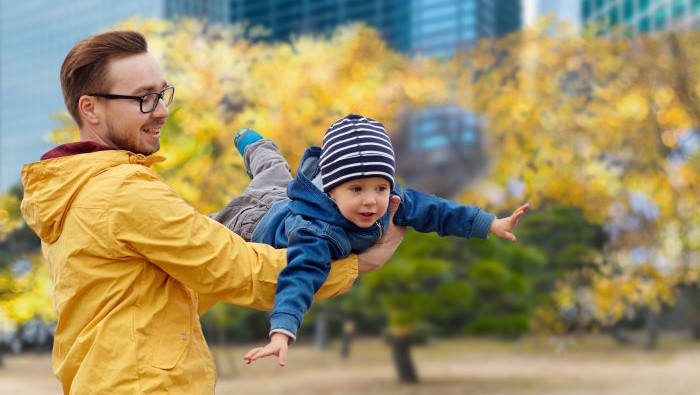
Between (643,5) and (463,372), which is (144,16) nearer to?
(643,5)

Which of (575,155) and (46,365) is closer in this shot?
(575,155)

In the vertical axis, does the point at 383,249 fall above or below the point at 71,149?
below

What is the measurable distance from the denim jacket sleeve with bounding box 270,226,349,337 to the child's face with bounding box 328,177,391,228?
61 millimetres

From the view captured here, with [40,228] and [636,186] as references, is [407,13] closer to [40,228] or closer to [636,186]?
[636,186]

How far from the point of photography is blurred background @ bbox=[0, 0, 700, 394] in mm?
9273

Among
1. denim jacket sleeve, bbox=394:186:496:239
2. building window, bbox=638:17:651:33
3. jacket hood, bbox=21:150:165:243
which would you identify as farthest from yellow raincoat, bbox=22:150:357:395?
building window, bbox=638:17:651:33

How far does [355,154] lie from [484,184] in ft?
31.4

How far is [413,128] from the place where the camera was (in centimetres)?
1167

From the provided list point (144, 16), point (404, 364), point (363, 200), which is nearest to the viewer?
point (363, 200)

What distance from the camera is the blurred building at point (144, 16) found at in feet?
133

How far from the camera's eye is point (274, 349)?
1.30 m

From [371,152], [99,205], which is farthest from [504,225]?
[99,205]

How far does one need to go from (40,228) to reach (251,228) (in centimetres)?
43

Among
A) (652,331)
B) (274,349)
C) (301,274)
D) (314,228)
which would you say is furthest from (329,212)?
(652,331)
